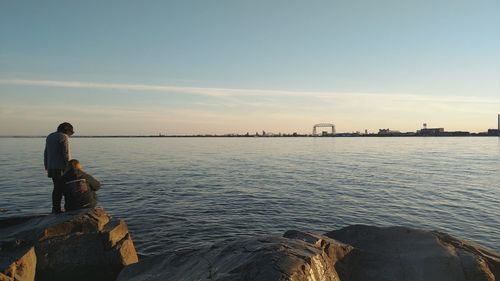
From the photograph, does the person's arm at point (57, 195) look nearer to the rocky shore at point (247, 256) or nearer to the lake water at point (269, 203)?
the rocky shore at point (247, 256)

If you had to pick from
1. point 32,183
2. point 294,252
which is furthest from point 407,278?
point 32,183

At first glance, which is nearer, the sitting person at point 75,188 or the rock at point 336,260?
the rock at point 336,260

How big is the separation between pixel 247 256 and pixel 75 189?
7.05 m

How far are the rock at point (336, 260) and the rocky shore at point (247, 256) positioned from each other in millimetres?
14

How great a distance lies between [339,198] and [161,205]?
9.43 m

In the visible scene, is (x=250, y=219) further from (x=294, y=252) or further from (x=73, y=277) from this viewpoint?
(x=294, y=252)

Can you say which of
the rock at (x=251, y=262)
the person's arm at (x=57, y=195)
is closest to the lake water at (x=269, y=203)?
the person's arm at (x=57, y=195)

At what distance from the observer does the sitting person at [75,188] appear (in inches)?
412

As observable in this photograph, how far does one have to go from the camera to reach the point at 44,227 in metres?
8.56

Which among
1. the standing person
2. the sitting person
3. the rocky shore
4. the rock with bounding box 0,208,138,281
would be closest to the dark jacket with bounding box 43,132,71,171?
the standing person

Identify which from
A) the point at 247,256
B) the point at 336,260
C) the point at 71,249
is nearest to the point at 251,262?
the point at 247,256

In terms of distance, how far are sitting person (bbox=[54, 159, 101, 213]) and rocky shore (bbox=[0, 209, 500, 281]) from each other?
896 millimetres

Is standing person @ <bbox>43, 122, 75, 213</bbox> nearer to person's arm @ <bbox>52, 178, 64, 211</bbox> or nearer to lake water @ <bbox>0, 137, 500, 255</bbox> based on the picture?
person's arm @ <bbox>52, 178, 64, 211</bbox>

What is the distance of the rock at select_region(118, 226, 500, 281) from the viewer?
508cm
